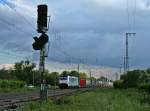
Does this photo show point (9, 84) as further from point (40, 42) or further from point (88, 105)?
point (40, 42)

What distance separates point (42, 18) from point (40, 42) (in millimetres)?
1127

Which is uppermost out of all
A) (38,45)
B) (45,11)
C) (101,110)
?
(45,11)

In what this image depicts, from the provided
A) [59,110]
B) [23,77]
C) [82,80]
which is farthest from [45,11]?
[23,77]

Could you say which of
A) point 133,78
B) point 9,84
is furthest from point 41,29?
point 9,84

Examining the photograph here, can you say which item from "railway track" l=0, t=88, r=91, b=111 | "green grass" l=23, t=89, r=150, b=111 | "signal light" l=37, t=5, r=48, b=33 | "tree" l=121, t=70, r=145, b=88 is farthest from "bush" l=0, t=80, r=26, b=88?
"signal light" l=37, t=5, r=48, b=33

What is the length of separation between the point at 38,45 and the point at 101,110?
14.1 feet

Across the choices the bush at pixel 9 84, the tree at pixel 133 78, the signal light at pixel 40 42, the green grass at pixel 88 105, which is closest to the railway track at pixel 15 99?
the green grass at pixel 88 105

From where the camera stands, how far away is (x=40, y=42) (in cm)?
2072

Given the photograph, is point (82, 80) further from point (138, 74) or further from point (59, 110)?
point (59, 110)

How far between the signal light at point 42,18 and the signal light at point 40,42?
1.11 feet

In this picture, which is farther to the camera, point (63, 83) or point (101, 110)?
point (63, 83)

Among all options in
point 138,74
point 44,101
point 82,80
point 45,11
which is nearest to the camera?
point 45,11

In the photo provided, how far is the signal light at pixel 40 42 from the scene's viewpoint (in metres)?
20.7

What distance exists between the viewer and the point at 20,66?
530ft
